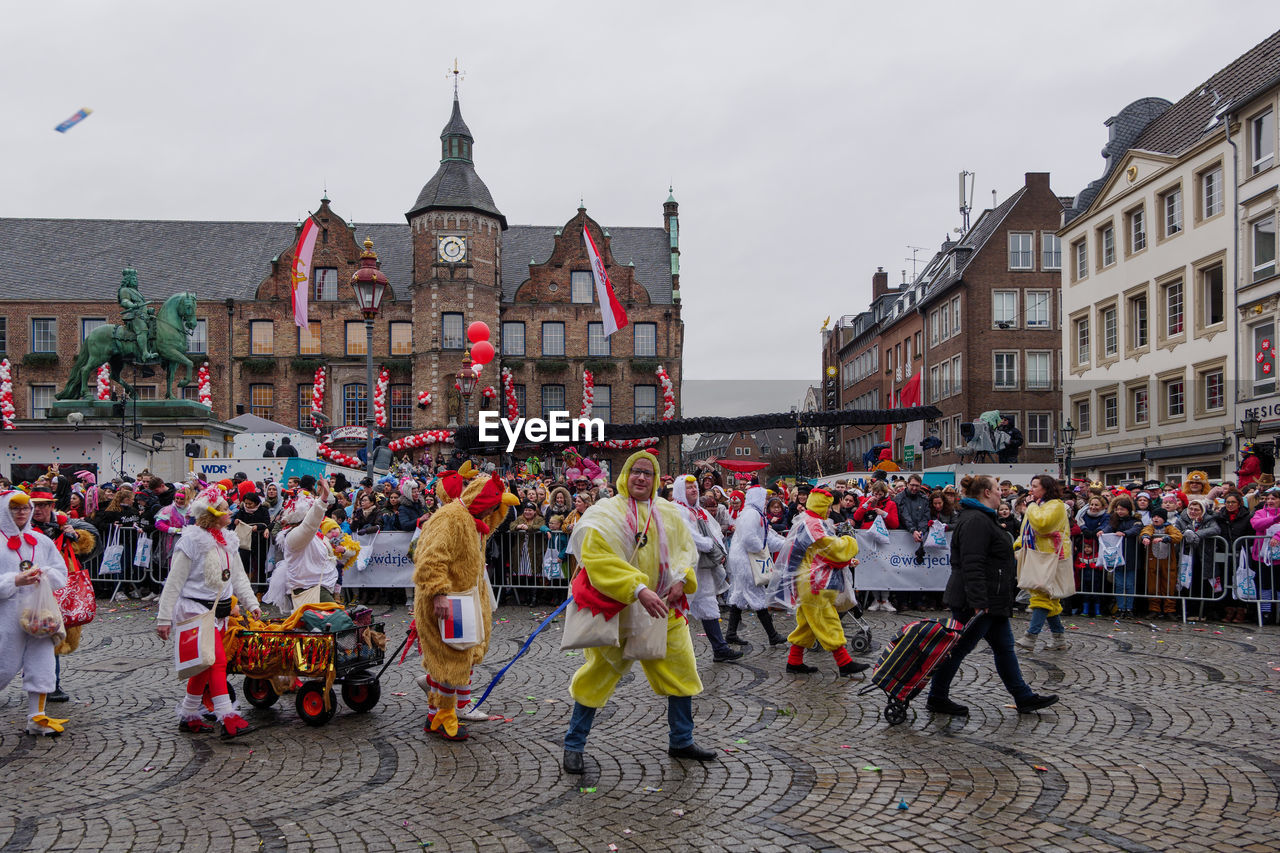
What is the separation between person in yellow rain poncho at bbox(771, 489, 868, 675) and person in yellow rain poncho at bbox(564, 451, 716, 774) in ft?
8.94

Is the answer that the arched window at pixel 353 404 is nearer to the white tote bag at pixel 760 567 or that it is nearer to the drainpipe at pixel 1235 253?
the drainpipe at pixel 1235 253

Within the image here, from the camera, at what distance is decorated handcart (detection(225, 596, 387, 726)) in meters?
6.75

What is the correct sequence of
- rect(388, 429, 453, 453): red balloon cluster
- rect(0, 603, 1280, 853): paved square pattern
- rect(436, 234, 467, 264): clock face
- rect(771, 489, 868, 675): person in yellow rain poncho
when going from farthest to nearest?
1. rect(436, 234, 467, 264): clock face
2. rect(388, 429, 453, 453): red balloon cluster
3. rect(771, 489, 868, 675): person in yellow rain poncho
4. rect(0, 603, 1280, 853): paved square pattern

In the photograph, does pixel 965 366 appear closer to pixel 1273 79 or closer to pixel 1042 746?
pixel 1273 79

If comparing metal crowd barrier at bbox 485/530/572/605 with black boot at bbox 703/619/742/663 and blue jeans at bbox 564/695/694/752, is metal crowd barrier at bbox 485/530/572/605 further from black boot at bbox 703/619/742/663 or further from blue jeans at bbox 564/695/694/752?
blue jeans at bbox 564/695/694/752

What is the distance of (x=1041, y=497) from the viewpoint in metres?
9.48

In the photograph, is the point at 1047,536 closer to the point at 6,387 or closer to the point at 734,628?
the point at 734,628

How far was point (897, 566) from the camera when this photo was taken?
13055 millimetres

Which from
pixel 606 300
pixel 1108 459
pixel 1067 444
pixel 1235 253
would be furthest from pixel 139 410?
pixel 1108 459

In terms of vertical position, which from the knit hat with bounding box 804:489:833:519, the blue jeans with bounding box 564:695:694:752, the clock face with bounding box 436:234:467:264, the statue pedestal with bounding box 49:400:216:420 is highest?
the clock face with bounding box 436:234:467:264

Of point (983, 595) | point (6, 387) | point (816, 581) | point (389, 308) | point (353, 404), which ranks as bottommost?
point (816, 581)

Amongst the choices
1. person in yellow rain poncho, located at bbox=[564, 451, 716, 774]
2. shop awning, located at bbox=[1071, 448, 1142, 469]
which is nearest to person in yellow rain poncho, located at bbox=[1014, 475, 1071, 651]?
person in yellow rain poncho, located at bbox=[564, 451, 716, 774]

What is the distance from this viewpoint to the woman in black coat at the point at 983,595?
673 cm

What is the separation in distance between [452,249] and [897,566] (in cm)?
3652
